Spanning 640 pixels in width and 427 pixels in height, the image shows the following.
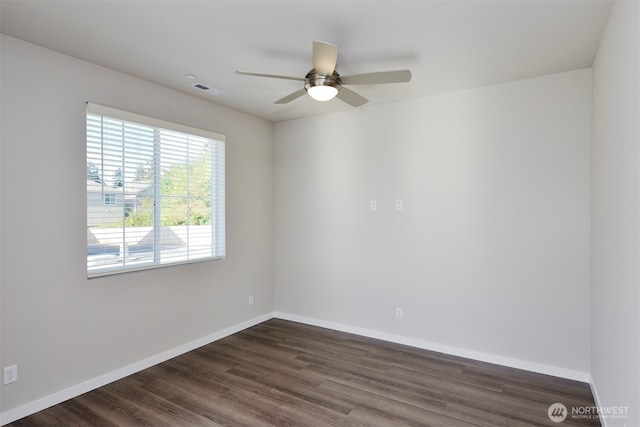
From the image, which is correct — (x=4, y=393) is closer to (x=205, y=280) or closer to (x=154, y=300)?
(x=154, y=300)

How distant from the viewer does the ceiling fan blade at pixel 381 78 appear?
7.32 ft

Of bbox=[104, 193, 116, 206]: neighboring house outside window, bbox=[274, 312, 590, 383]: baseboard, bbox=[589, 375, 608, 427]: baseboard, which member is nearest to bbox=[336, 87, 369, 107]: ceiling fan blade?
bbox=[104, 193, 116, 206]: neighboring house outside window

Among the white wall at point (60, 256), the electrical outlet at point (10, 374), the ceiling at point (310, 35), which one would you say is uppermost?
the ceiling at point (310, 35)

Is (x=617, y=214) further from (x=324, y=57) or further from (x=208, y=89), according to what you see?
(x=208, y=89)

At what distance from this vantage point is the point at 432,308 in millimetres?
3586

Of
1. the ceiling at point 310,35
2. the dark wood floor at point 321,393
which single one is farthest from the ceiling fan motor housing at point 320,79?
the dark wood floor at point 321,393

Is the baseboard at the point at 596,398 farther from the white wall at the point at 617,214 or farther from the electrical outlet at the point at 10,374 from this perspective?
the electrical outlet at the point at 10,374

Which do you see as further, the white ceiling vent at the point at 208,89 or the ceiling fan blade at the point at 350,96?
the white ceiling vent at the point at 208,89

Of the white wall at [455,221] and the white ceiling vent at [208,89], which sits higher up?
the white ceiling vent at [208,89]

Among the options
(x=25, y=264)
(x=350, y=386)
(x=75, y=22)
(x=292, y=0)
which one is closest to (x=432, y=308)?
(x=350, y=386)

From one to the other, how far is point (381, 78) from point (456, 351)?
8.84 feet

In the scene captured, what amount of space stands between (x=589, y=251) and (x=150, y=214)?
3.77m

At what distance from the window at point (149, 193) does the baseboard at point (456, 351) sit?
153 cm

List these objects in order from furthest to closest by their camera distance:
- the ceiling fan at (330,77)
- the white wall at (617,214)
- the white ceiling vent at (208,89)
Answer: the white ceiling vent at (208,89)
the ceiling fan at (330,77)
the white wall at (617,214)
